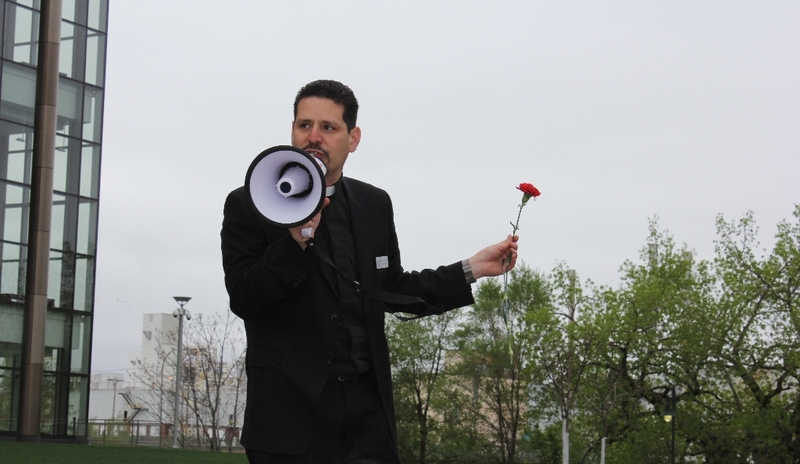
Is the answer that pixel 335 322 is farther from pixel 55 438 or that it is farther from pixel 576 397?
pixel 576 397

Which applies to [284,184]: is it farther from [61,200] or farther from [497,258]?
[61,200]

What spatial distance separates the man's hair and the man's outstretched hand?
69 cm

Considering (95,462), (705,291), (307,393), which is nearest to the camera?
(307,393)

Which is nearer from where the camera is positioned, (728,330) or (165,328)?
(728,330)

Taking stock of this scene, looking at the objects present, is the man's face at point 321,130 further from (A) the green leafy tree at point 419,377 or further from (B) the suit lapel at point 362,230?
(A) the green leafy tree at point 419,377

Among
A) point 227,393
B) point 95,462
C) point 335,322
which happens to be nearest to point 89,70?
point 95,462

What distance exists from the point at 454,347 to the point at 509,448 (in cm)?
676

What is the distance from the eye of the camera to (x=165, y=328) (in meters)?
94.1

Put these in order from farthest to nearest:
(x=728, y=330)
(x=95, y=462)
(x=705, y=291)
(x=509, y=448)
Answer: (x=509, y=448) < (x=705, y=291) < (x=728, y=330) < (x=95, y=462)

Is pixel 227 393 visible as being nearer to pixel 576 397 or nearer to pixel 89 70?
pixel 576 397

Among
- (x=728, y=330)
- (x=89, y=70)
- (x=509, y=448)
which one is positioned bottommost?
(x=509, y=448)

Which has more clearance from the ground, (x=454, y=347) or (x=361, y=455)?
(x=454, y=347)

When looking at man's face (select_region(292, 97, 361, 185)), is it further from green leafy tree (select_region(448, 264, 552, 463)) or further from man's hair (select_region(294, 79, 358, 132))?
green leafy tree (select_region(448, 264, 552, 463))

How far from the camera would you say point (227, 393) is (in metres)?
73.8
